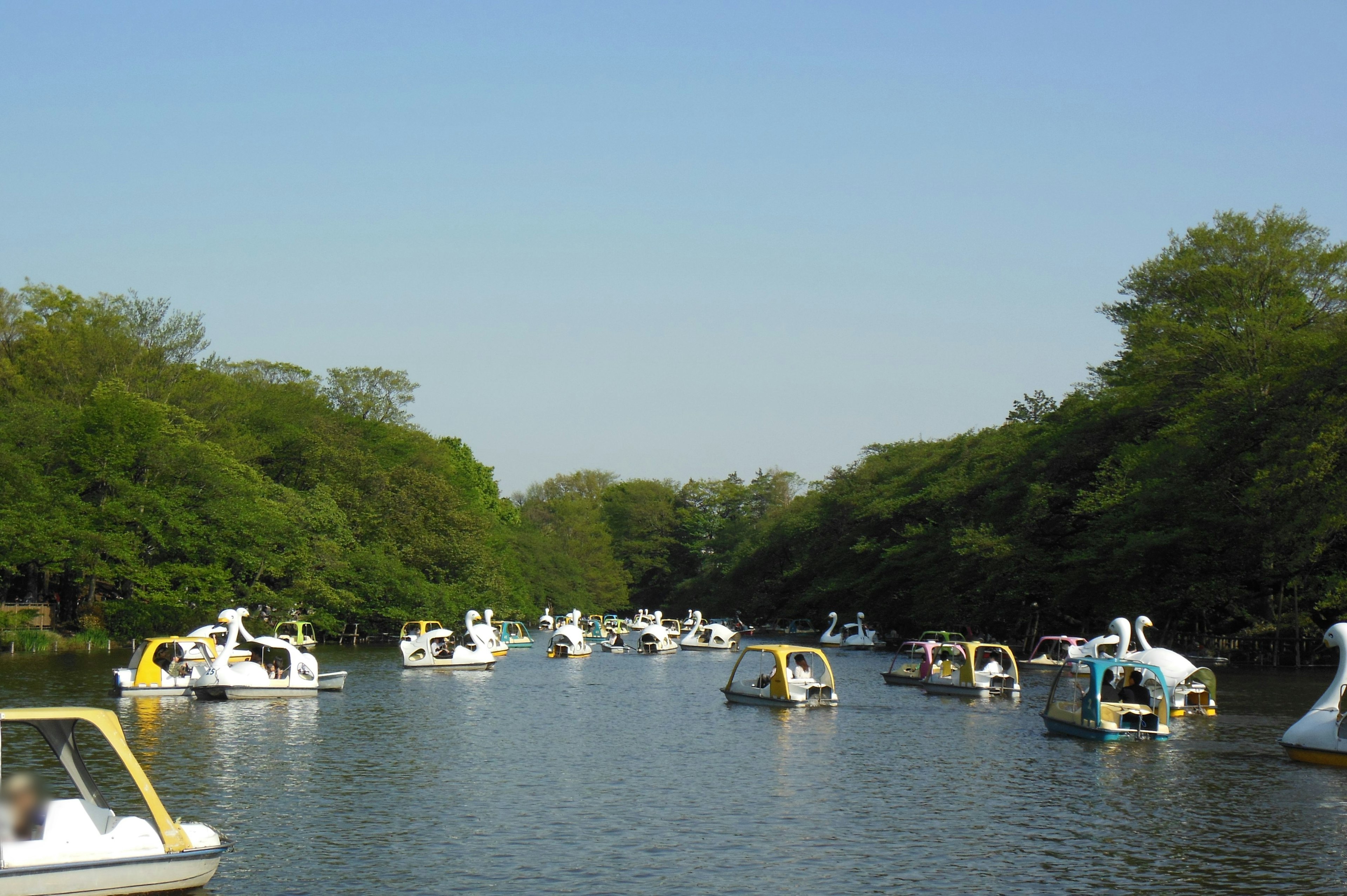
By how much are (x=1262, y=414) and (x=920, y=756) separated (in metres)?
34.2

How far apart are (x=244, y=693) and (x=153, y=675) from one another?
10.9ft

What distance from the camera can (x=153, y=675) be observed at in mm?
43281

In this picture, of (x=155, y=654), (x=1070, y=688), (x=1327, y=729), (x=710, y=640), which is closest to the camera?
(x=1327, y=729)

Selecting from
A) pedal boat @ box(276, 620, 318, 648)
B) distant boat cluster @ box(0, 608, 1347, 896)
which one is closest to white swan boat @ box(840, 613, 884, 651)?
distant boat cluster @ box(0, 608, 1347, 896)

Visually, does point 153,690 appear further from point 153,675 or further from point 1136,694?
point 1136,694

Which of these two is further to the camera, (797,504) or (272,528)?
(797,504)

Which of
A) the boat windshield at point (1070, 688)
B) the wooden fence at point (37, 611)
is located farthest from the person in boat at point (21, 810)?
the wooden fence at point (37, 611)

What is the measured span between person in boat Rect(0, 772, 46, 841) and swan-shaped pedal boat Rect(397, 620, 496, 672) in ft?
149

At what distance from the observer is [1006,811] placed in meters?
22.6

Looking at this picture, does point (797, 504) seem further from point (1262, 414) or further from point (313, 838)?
point (313, 838)

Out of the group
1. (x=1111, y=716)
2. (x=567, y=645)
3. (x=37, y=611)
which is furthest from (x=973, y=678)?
(x=37, y=611)

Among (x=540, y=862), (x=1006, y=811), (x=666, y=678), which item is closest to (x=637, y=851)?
(x=540, y=862)

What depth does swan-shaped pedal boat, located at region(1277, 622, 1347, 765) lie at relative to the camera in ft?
87.1

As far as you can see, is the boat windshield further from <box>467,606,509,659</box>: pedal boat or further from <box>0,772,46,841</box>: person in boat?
<box>467,606,509,659</box>: pedal boat
